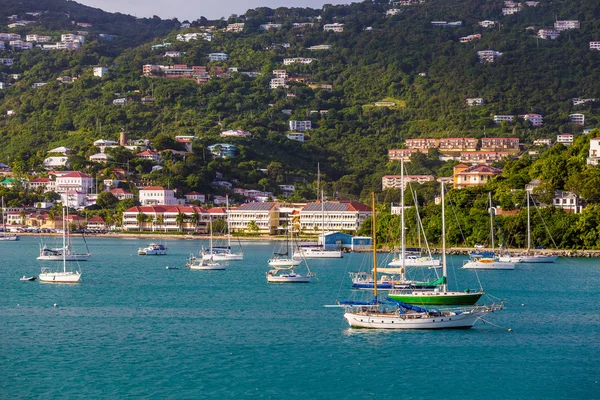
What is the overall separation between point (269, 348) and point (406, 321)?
13.2 ft

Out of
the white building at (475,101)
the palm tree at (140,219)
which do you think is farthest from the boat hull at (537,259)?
the white building at (475,101)

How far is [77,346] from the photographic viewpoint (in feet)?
91.8

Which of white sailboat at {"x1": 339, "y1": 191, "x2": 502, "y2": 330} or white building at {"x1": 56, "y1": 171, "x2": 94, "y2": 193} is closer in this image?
white sailboat at {"x1": 339, "y1": 191, "x2": 502, "y2": 330}

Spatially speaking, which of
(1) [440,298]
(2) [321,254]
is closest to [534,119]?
(2) [321,254]

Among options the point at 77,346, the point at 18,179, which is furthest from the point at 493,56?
the point at 77,346

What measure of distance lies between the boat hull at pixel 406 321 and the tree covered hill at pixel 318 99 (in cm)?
9403

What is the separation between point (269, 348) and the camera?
91.5 feet

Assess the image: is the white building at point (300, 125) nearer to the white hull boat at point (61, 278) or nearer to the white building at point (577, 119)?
the white building at point (577, 119)

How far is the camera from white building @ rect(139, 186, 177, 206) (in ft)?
384

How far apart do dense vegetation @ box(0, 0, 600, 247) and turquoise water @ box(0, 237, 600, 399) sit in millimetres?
67349

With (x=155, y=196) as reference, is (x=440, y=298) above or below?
below

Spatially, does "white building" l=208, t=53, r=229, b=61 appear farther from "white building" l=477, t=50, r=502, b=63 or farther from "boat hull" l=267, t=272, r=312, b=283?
"boat hull" l=267, t=272, r=312, b=283

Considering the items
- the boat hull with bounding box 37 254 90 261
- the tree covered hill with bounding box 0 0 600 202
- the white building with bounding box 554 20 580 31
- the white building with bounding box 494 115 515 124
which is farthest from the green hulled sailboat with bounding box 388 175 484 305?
the white building with bounding box 554 20 580 31

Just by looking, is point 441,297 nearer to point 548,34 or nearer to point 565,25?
point 548,34
